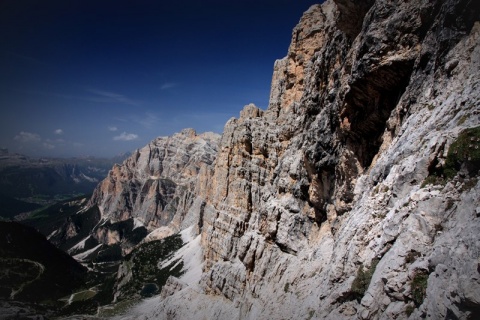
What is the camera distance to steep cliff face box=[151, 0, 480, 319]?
13.0 metres

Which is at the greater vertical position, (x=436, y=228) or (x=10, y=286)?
(x=436, y=228)

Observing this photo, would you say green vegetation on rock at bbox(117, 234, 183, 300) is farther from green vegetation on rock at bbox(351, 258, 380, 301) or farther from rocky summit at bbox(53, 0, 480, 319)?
green vegetation on rock at bbox(351, 258, 380, 301)

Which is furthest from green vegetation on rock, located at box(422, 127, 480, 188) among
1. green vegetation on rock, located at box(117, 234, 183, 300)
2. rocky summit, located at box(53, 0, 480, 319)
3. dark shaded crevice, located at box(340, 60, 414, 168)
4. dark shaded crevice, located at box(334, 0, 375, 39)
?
green vegetation on rock, located at box(117, 234, 183, 300)

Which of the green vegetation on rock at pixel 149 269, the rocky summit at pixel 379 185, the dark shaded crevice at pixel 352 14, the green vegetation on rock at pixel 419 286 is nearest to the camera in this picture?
the green vegetation on rock at pixel 419 286

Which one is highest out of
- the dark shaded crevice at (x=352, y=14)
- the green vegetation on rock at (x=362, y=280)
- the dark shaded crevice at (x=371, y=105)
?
the dark shaded crevice at (x=352, y=14)

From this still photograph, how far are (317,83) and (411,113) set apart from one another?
69.0 ft

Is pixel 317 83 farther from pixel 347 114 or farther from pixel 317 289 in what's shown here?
pixel 317 289

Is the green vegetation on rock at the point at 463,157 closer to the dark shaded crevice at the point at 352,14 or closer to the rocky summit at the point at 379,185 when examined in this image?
the rocky summit at the point at 379,185

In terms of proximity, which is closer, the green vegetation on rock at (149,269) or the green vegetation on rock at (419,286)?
the green vegetation on rock at (419,286)

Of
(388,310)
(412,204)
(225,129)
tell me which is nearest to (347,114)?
(412,204)

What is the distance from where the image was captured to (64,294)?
4879 inches

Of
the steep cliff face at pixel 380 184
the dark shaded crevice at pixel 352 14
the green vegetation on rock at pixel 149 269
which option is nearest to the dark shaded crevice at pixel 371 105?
the steep cliff face at pixel 380 184

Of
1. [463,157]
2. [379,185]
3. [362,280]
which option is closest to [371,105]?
[379,185]

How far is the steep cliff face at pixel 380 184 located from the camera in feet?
42.7
